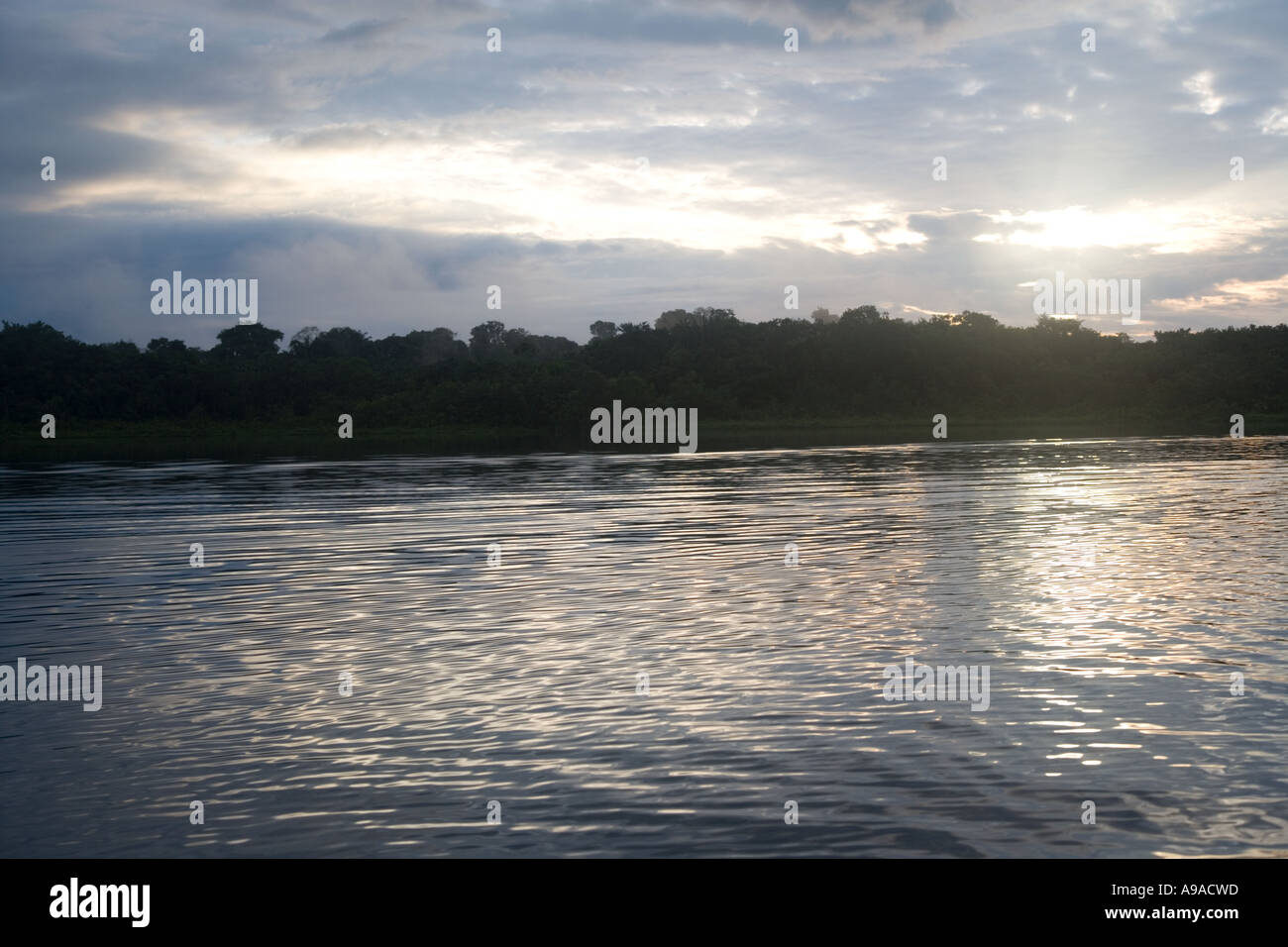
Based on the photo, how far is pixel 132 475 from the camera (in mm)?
58344

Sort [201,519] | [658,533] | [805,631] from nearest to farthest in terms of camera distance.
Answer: [805,631], [658,533], [201,519]

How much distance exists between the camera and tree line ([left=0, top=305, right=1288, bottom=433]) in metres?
137

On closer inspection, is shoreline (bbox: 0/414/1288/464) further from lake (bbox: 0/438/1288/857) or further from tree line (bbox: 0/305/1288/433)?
lake (bbox: 0/438/1288/857)

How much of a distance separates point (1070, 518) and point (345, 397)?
395 feet

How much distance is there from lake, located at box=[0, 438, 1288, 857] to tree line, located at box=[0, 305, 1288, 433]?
11140cm

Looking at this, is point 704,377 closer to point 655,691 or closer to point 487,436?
point 487,436

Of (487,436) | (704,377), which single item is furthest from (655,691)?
(704,377)

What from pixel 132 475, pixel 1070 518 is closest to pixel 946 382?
pixel 132 475

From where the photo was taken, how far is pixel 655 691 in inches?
508

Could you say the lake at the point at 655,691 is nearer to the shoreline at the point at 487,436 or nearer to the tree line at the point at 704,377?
the shoreline at the point at 487,436

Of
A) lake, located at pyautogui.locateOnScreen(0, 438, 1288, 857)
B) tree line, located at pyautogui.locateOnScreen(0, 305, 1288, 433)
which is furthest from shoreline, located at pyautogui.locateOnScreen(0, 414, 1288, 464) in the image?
lake, located at pyautogui.locateOnScreen(0, 438, 1288, 857)

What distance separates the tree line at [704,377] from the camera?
137 metres

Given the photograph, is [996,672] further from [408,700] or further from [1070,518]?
[1070,518]
